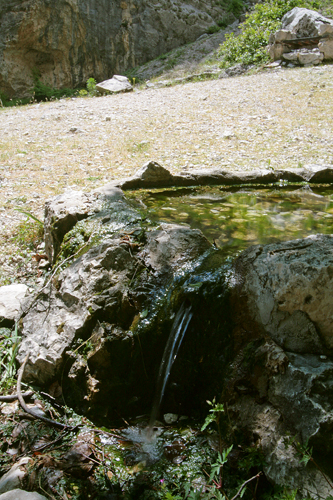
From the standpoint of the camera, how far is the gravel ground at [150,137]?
470 cm

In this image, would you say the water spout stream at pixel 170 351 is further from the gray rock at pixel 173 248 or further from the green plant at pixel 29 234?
the green plant at pixel 29 234

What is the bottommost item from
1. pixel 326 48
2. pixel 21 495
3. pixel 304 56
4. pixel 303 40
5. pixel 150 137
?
pixel 21 495

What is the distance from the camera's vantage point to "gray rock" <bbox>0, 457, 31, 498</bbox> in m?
1.75

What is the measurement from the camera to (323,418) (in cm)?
161

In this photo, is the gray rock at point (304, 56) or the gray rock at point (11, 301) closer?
the gray rock at point (11, 301)

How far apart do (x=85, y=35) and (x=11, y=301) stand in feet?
56.6

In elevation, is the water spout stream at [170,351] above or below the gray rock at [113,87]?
below

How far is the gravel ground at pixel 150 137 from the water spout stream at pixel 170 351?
172 cm

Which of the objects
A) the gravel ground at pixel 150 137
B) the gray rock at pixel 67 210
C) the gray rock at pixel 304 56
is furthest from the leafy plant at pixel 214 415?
the gray rock at pixel 304 56

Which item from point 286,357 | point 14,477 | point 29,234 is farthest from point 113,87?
point 14,477

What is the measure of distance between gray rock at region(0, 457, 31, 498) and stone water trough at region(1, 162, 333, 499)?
437 mm

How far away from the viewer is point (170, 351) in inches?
85.8

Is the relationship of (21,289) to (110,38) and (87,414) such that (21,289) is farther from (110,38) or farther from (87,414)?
(110,38)

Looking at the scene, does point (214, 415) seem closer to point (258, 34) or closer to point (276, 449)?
point (276, 449)
